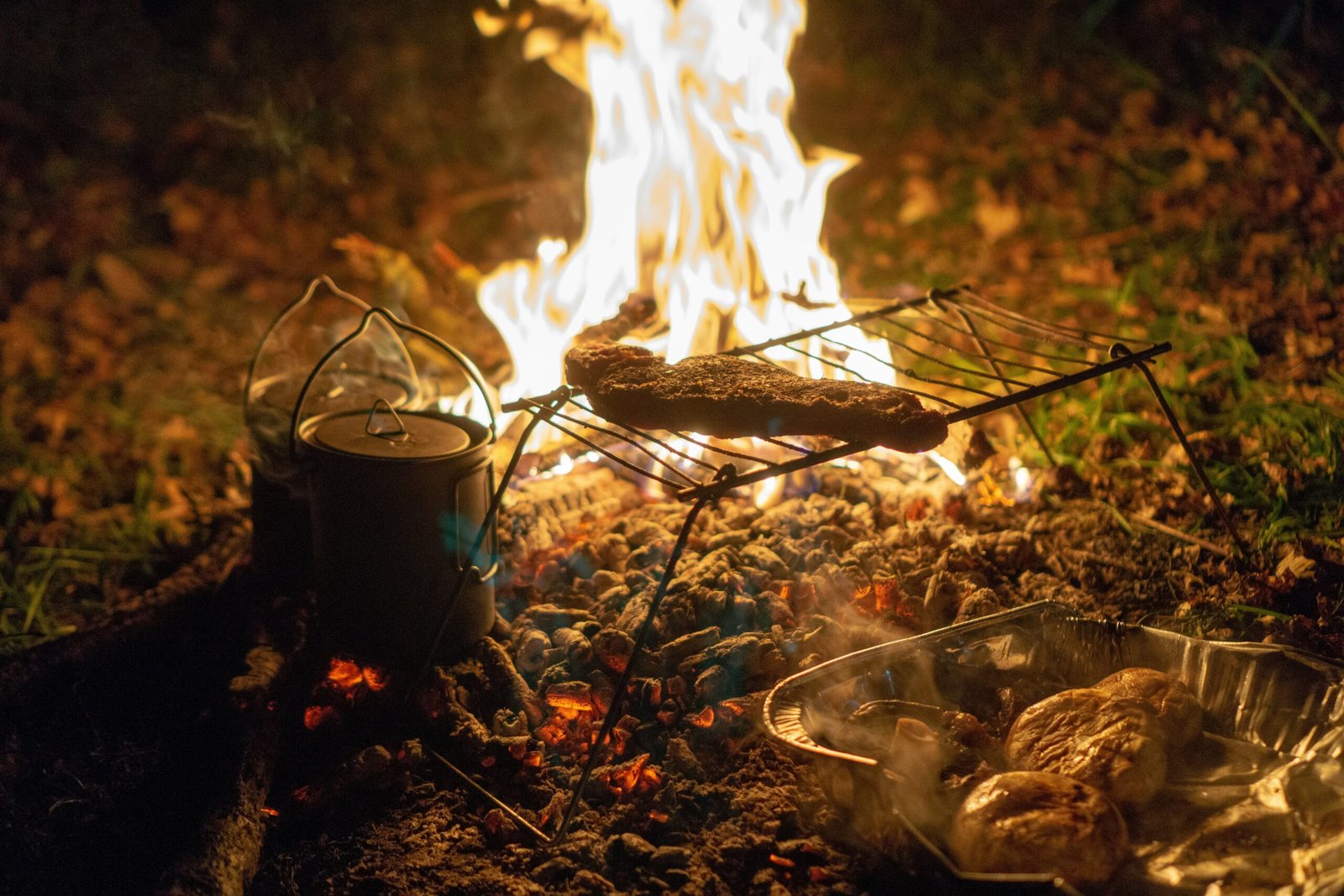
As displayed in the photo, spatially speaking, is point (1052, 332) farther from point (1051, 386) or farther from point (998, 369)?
point (1051, 386)

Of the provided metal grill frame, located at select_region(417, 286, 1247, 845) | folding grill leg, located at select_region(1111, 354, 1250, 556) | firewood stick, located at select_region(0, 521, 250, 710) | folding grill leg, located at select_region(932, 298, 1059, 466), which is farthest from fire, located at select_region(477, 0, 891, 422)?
folding grill leg, located at select_region(1111, 354, 1250, 556)

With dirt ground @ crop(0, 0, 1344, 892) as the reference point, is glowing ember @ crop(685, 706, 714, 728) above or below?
below

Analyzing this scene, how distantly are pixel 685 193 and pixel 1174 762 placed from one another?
11.0 ft

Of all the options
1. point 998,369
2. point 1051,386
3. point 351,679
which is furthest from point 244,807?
point 998,369

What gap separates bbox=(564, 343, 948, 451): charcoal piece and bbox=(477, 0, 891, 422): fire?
168 cm

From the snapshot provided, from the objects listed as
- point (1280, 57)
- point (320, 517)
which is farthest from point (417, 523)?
point (1280, 57)

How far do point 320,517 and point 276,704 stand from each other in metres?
0.59

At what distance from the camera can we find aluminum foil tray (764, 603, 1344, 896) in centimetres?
228

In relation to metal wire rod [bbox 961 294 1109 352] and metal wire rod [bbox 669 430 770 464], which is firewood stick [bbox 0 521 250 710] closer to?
metal wire rod [bbox 669 430 770 464]

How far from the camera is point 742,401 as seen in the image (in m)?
2.69

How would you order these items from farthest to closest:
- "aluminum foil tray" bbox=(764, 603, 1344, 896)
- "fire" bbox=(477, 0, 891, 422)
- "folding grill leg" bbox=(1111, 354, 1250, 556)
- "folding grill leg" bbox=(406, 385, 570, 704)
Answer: "fire" bbox=(477, 0, 891, 422) < "folding grill leg" bbox=(1111, 354, 1250, 556) < "folding grill leg" bbox=(406, 385, 570, 704) < "aluminum foil tray" bbox=(764, 603, 1344, 896)

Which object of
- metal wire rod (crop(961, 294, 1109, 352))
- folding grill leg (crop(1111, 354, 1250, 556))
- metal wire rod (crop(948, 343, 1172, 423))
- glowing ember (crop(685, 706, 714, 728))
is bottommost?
glowing ember (crop(685, 706, 714, 728))

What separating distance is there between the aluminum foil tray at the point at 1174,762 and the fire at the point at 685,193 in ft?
6.65

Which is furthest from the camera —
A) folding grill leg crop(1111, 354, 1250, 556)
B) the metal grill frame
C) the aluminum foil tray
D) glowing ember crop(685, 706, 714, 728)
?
folding grill leg crop(1111, 354, 1250, 556)
